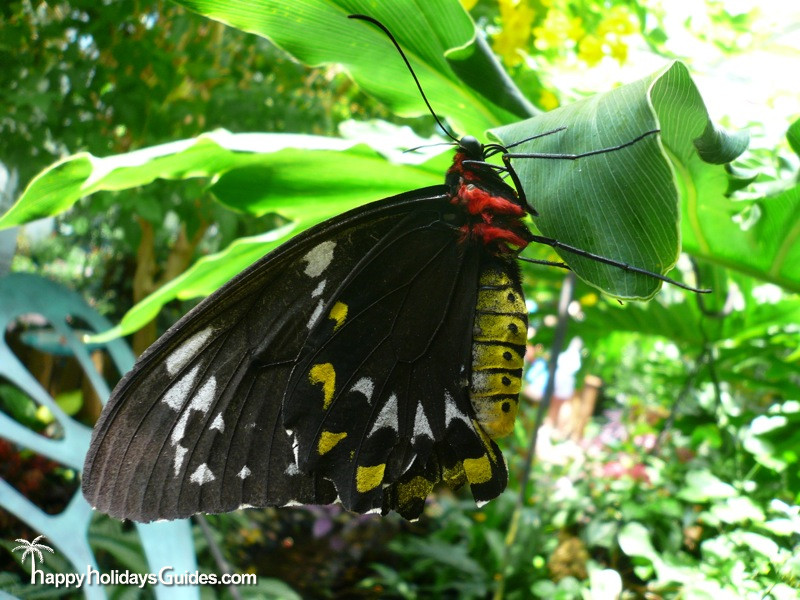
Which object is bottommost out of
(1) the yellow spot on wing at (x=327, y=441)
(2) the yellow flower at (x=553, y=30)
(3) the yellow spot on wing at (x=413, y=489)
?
(3) the yellow spot on wing at (x=413, y=489)

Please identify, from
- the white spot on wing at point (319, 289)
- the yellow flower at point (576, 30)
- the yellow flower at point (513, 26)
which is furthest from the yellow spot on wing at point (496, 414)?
the yellow flower at point (576, 30)

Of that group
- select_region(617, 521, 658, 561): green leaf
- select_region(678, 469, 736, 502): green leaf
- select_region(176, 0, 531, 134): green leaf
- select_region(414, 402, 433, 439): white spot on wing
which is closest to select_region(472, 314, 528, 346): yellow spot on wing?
select_region(414, 402, 433, 439): white spot on wing

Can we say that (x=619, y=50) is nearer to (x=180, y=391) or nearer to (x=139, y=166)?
(x=139, y=166)

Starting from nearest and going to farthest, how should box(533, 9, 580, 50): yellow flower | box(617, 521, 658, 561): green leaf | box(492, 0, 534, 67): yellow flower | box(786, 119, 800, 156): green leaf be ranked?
box(786, 119, 800, 156): green leaf, box(617, 521, 658, 561): green leaf, box(492, 0, 534, 67): yellow flower, box(533, 9, 580, 50): yellow flower

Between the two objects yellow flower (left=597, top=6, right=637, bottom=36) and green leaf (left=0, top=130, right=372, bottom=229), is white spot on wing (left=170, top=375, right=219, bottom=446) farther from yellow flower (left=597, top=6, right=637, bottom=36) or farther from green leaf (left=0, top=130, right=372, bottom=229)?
yellow flower (left=597, top=6, right=637, bottom=36)

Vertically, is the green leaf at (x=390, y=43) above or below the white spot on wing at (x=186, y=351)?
above

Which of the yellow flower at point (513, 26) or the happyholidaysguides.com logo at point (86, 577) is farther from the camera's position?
the yellow flower at point (513, 26)

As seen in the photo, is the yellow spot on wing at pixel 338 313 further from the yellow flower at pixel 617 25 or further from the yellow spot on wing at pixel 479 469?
the yellow flower at pixel 617 25
